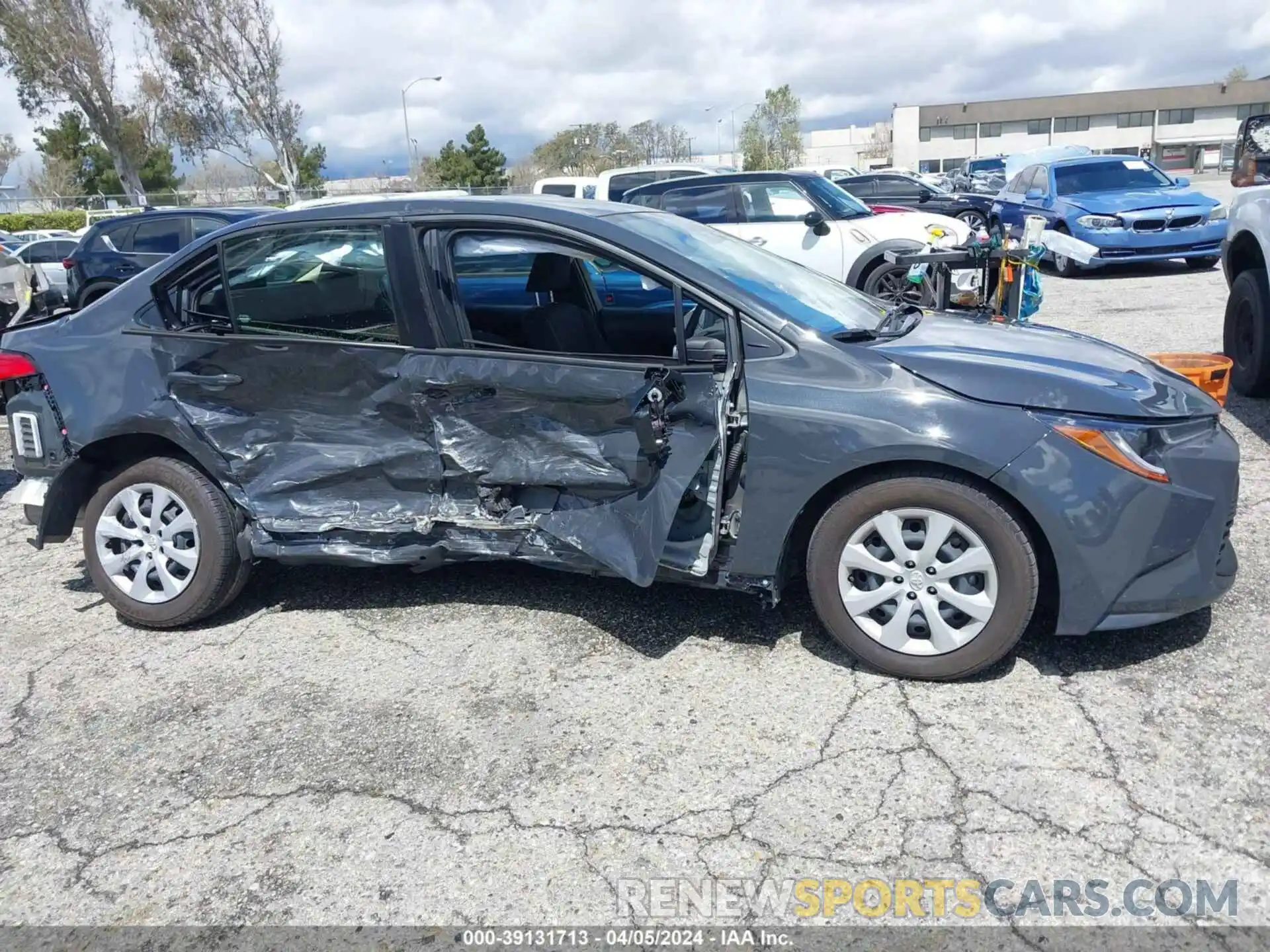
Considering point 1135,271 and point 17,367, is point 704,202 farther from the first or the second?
point 17,367

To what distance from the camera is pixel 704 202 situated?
1066cm

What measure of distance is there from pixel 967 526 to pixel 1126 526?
479mm

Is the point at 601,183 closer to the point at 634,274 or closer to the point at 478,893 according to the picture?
the point at 634,274

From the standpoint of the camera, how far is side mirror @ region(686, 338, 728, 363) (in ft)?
11.2

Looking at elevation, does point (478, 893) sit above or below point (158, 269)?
below

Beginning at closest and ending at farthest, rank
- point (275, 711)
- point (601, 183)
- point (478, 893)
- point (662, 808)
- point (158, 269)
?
point (478, 893) < point (662, 808) < point (275, 711) < point (158, 269) < point (601, 183)

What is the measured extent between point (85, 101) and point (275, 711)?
147 feet

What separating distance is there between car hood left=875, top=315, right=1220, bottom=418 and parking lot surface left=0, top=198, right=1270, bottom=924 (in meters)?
0.89

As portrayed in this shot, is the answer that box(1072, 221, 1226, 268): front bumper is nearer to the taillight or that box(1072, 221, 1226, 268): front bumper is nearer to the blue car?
the blue car

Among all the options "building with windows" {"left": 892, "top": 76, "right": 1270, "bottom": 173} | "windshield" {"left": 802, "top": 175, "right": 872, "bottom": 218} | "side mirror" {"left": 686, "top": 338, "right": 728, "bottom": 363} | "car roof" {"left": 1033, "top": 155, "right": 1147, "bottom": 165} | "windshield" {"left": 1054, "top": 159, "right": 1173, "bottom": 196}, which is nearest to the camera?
"side mirror" {"left": 686, "top": 338, "right": 728, "bottom": 363}

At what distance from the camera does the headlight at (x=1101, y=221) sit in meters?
13.1

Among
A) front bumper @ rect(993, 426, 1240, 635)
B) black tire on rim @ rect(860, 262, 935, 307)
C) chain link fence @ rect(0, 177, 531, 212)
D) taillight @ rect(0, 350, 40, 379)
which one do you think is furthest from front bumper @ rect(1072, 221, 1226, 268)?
chain link fence @ rect(0, 177, 531, 212)

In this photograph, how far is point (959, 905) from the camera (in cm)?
240

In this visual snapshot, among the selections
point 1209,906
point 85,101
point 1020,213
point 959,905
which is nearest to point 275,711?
point 959,905
